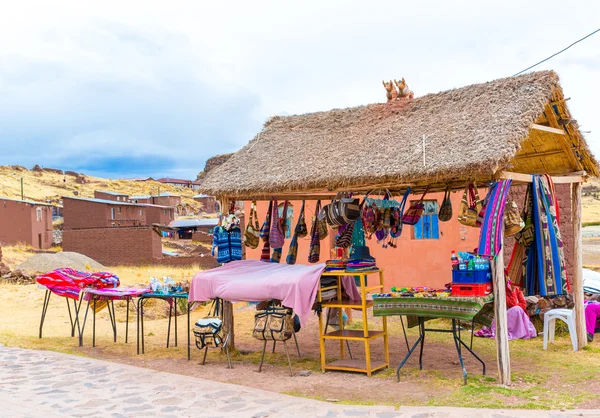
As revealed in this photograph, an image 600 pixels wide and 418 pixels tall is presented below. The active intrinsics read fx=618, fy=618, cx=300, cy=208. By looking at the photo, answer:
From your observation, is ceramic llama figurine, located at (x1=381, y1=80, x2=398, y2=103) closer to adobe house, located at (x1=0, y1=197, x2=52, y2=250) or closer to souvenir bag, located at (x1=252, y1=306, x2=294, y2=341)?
souvenir bag, located at (x1=252, y1=306, x2=294, y2=341)

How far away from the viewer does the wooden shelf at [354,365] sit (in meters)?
8.17

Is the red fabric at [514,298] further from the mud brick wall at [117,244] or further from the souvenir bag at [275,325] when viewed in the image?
the mud brick wall at [117,244]

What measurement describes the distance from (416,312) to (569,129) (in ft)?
12.5

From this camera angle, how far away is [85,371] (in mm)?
8523

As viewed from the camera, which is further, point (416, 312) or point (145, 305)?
point (145, 305)

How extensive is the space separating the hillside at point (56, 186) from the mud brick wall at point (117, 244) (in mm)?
29297

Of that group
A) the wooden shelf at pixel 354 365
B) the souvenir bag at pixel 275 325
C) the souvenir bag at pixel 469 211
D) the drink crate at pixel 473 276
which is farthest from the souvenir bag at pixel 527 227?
the souvenir bag at pixel 275 325

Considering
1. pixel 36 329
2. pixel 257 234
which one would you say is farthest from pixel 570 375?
pixel 36 329

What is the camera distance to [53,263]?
27.7 m

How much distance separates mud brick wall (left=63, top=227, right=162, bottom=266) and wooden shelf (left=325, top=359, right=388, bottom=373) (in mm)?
26591

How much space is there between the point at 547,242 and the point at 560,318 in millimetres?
2122

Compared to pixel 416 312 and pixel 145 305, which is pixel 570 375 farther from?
pixel 145 305

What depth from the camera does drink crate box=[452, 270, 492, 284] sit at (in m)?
7.38

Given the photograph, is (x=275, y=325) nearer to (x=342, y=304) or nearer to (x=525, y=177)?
(x=342, y=304)
